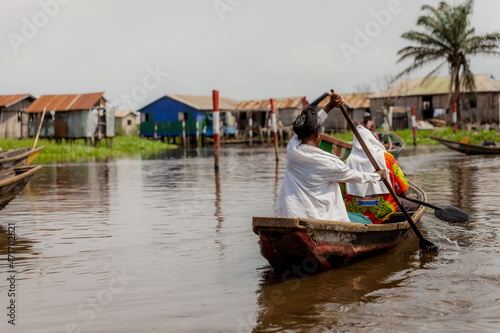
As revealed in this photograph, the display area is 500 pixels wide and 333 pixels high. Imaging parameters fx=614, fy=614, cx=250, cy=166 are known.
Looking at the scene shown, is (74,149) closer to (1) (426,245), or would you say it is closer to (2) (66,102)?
(2) (66,102)

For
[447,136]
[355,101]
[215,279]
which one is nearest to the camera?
[215,279]

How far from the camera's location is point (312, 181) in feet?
18.0

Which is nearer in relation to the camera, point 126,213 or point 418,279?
point 418,279

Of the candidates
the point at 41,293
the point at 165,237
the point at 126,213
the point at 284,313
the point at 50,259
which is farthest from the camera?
the point at 126,213

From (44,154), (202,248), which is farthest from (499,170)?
(44,154)

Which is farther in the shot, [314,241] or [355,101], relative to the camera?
[355,101]

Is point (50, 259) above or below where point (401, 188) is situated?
below

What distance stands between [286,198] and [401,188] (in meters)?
2.07

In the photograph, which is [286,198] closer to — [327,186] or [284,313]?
[327,186]

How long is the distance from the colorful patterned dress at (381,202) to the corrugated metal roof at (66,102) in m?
31.4

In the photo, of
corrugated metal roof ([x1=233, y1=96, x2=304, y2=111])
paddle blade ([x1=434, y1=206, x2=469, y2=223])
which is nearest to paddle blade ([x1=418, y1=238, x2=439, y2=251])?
paddle blade ([x1=434, y1=206, x2=469, y2=223])

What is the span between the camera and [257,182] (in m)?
15.6

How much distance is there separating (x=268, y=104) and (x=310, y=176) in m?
46.4

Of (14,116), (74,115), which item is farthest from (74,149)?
(14,116)
